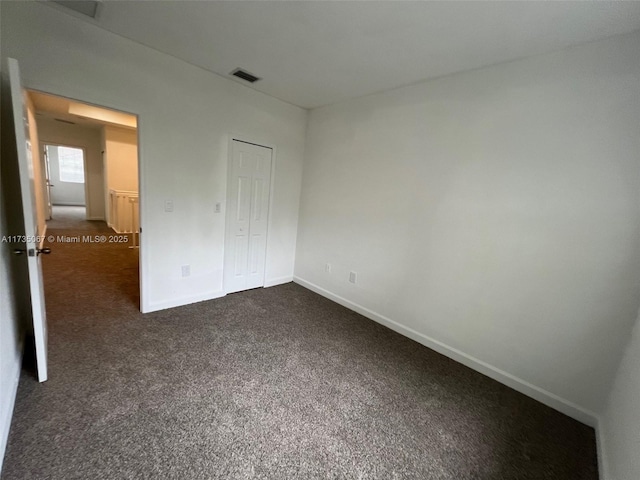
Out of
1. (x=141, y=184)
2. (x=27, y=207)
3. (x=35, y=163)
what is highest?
(x=35, y=163)

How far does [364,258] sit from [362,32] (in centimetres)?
218

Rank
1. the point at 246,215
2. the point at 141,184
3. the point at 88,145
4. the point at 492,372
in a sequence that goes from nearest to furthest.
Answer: the point at 492,372 → the point at 141,184 → the point at 246,215 → the point at 88,145

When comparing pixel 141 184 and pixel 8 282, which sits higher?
pixel 141 184

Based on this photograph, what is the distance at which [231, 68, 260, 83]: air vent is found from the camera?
8.96 ft

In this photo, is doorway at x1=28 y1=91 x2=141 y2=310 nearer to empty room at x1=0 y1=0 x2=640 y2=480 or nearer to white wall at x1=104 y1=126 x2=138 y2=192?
white wall at x1=104 y1=126 x2=138 y2=192

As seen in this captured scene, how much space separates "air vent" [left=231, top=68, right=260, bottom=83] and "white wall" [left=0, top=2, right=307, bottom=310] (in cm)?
19

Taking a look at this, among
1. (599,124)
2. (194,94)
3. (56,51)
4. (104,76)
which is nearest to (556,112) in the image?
(599,124)

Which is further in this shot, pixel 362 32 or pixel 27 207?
pixel 362 32

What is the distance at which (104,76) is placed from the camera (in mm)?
2256

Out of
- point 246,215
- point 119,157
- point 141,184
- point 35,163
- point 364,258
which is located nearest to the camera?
point 141,184

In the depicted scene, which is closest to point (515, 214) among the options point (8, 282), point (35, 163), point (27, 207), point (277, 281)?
point (277, 281)

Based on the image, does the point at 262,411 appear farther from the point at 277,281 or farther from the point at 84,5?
the point at 84,5

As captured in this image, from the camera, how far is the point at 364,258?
325 centimetres

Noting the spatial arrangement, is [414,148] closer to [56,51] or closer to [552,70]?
[552,70]
